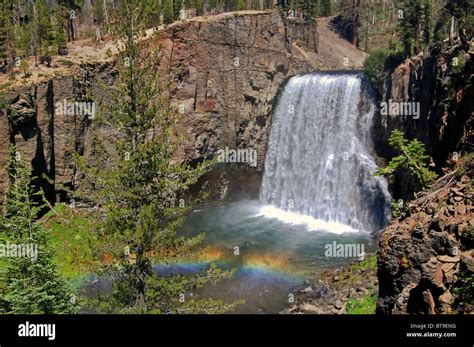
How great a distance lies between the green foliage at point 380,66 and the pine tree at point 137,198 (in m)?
27.4

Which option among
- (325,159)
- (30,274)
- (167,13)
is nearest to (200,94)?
(325,159)

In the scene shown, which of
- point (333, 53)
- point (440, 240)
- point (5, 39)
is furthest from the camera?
point (333, 53)

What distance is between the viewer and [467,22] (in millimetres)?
30031

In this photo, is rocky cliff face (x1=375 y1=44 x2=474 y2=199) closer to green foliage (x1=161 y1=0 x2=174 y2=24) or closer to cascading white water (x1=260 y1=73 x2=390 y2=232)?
cascading white water (x1=260 y1=73 x2=390 y2=232)

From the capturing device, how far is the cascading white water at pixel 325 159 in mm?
38000

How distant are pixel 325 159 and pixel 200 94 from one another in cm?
1348

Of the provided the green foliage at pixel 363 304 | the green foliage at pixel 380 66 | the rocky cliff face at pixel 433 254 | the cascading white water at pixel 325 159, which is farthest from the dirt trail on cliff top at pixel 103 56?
the green foliage at pixel 363 304

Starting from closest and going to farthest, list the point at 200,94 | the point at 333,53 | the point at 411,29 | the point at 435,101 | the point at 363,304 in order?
the point at 363,304, the point at 435,101, the point at 411,29, the point at 200,94, the point at 333,53

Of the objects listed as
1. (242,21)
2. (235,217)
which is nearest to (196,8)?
(242,21)

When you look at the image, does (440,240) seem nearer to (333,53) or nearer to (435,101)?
(435,101)

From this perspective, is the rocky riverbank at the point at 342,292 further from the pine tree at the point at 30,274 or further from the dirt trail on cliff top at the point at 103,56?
the dirt trail on cliff top at the point at 103,56

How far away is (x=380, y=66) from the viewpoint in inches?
1598

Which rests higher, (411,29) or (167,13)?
(167,13)

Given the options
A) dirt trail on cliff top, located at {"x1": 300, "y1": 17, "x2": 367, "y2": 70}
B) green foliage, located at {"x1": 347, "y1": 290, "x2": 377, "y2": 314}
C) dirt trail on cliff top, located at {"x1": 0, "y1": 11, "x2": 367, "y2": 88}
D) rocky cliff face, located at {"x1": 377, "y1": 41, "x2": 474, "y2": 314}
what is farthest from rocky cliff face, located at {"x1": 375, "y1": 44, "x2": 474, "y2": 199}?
dirt trail on cliff top, located at {"x1": 300, "y1": 17, "x2": 367, "y2": 70}
